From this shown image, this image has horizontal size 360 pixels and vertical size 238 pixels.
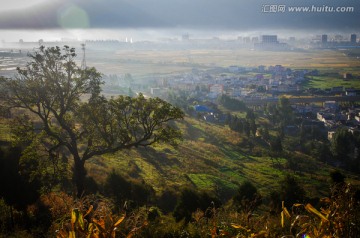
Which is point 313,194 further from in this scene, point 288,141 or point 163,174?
point 288,141

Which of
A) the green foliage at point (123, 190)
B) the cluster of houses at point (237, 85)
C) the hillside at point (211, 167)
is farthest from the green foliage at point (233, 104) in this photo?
the green foliage at point (123, 190)

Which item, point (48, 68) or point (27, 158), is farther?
point (48, 68)

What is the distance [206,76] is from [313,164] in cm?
5097

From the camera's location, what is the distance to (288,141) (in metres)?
26.6

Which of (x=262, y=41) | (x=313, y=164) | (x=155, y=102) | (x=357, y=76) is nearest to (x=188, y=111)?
(x=313, y=164)

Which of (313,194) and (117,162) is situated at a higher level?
(117,162)

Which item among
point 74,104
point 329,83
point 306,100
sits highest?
point 74,104

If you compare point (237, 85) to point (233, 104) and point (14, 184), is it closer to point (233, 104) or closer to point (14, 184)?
point (233, 104)

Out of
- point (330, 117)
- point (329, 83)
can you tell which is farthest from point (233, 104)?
point (329, 83)

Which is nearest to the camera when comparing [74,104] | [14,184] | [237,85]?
[14,184]

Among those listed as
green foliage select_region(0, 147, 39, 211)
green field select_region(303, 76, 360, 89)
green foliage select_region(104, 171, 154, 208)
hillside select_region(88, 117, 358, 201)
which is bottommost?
hillside select_region(88, 117, 358, 201)

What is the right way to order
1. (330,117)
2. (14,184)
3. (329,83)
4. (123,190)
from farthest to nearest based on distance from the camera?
(329,83) < (330,117) < (123,190) < (14,184)

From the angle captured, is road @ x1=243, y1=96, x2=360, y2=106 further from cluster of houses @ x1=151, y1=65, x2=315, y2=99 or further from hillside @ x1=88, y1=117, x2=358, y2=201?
hillside @ x1=88, y1=117, x2=358, y2=201

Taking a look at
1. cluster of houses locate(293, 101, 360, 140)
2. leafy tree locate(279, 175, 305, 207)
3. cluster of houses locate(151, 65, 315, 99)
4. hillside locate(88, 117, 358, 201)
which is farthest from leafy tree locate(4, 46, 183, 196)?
cluster of houses locate(151, 65, 315, 99)
